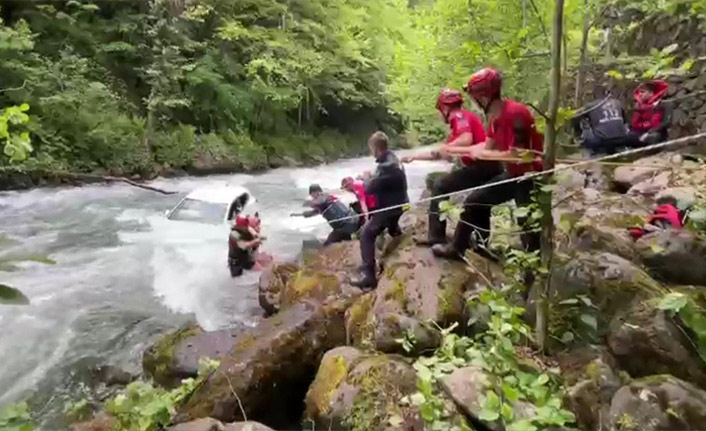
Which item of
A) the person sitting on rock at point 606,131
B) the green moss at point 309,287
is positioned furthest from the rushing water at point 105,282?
the person sitting on rock at point 606,131

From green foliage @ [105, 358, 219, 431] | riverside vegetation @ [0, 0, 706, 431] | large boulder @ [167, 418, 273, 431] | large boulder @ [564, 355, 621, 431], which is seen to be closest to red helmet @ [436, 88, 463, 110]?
riverside vegetation @ [0, 0, 706, 431]

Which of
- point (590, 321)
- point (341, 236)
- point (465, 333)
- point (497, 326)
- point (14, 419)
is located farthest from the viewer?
point (341, 236)

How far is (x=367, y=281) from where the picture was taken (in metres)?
6.55

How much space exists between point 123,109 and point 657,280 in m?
18.9

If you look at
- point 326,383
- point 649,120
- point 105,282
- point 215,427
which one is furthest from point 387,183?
point 649,120

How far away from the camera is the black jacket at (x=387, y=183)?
650cm

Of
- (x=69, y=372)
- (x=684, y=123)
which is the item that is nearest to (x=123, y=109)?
(x=69, y=372)

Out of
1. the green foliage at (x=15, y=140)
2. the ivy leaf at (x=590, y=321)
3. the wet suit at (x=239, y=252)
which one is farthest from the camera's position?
the wet suit at (x=239, y=252)

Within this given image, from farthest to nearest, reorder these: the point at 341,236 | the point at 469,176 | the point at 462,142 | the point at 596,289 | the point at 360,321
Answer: the point at 341,236, the point at 360,321, the point at 469,176, the point at 462,142, the point at 596,289

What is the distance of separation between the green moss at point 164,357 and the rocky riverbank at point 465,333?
15 millimetres

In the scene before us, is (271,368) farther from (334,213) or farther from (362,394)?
(334,213)

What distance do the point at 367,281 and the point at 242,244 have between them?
3.62 metres

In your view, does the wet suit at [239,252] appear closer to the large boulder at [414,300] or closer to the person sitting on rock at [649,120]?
the large boulder at [414,300]

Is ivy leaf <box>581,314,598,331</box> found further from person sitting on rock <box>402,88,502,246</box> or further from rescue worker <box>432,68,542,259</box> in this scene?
person sitting on rock <box>402,88,502,246</box>
